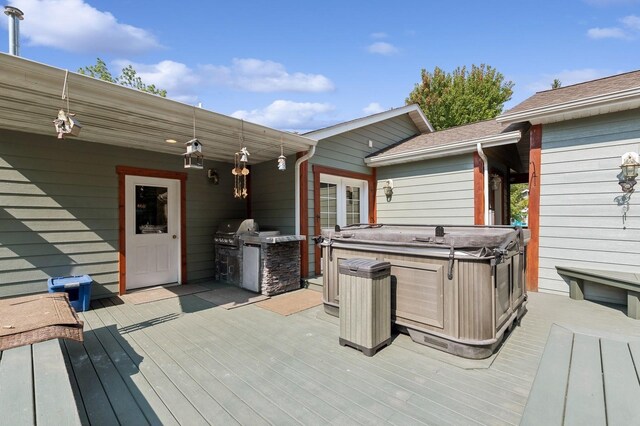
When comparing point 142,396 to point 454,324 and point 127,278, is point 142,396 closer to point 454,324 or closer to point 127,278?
point 454,324

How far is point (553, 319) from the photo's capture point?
339cm

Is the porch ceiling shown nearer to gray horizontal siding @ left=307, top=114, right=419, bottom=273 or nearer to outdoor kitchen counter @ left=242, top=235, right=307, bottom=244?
gray horizontal siding @ left=307, top=114, right=419, bottom=273

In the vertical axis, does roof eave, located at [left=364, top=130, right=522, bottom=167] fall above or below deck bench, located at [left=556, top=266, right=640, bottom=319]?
above

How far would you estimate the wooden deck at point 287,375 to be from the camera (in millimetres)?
1900

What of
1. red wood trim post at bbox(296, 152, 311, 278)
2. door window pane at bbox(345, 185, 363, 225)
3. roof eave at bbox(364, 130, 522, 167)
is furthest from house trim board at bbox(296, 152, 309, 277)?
roof eave at bbox(364, 130, 522, 167)

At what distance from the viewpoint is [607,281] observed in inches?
139

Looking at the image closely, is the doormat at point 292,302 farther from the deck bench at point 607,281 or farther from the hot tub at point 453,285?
the deck bench at point 607,281

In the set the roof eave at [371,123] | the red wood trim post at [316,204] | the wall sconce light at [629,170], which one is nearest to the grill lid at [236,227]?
the red wood trim post at [316,204]

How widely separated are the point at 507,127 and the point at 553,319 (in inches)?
129

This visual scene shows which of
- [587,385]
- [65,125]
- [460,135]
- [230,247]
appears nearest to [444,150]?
[460,135]

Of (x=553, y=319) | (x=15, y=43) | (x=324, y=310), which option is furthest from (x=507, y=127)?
(x=15, y=43)

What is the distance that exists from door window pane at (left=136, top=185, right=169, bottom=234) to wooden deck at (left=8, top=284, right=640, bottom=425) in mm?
A: 2004

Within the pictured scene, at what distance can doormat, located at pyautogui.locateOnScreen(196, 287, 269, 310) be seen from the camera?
4324 millimetres

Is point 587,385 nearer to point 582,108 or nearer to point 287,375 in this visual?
point 287,375
